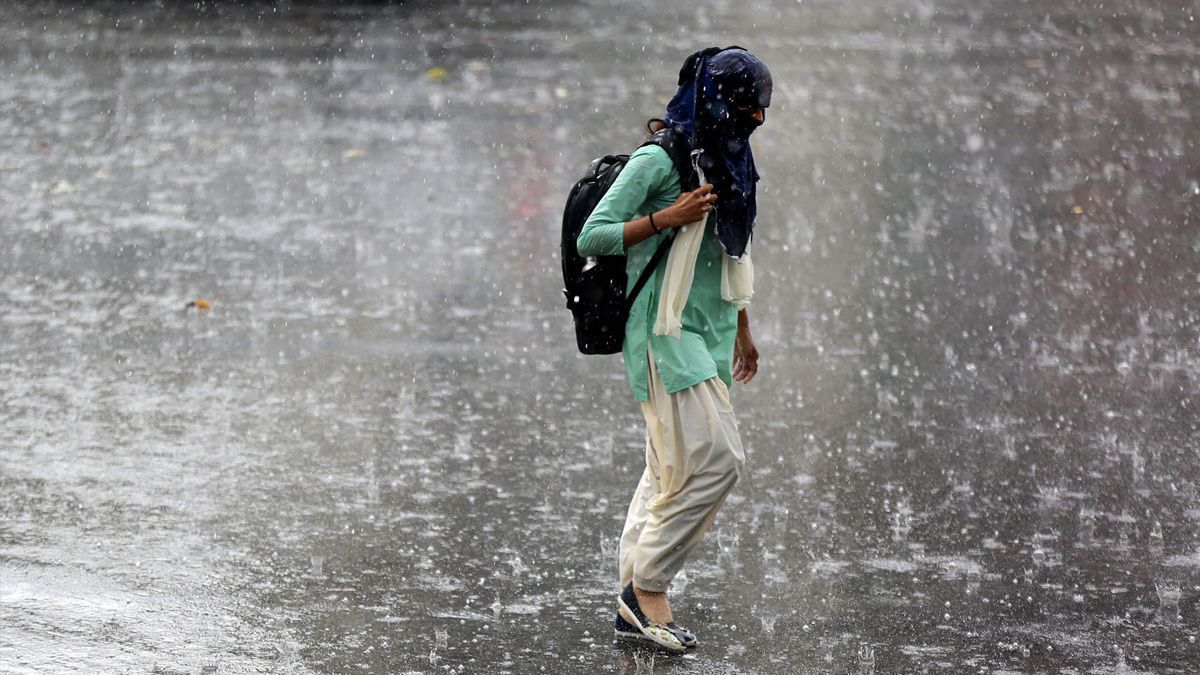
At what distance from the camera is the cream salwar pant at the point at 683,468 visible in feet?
16.7

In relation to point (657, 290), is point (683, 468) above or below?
below

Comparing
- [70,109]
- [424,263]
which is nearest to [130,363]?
[424,263]

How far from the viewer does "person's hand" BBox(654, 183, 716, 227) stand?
500 centimetres

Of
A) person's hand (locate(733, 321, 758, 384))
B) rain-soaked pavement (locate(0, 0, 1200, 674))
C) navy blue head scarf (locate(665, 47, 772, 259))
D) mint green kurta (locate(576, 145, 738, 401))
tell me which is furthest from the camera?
person's hand (locate(733, 321, 758, 384))

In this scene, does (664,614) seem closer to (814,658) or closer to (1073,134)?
(814,658)

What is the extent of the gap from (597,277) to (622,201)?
268mm

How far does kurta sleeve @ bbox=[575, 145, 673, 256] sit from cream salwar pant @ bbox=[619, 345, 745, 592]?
0.39 meters

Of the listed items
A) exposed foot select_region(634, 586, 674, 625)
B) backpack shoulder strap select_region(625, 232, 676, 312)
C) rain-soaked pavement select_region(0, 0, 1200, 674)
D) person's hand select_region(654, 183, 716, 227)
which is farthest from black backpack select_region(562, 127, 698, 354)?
rain-soaked pavement select_region(0, 0, 1200, 674)

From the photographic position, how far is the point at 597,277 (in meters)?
5.20

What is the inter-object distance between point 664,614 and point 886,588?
94 centimetres

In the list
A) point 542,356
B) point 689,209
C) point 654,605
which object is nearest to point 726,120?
point 689,209

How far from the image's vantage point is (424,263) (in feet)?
32.7

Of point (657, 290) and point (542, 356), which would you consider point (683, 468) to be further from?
point (542, 356)

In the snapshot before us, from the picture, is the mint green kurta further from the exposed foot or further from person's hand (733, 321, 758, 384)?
the exposed foot
